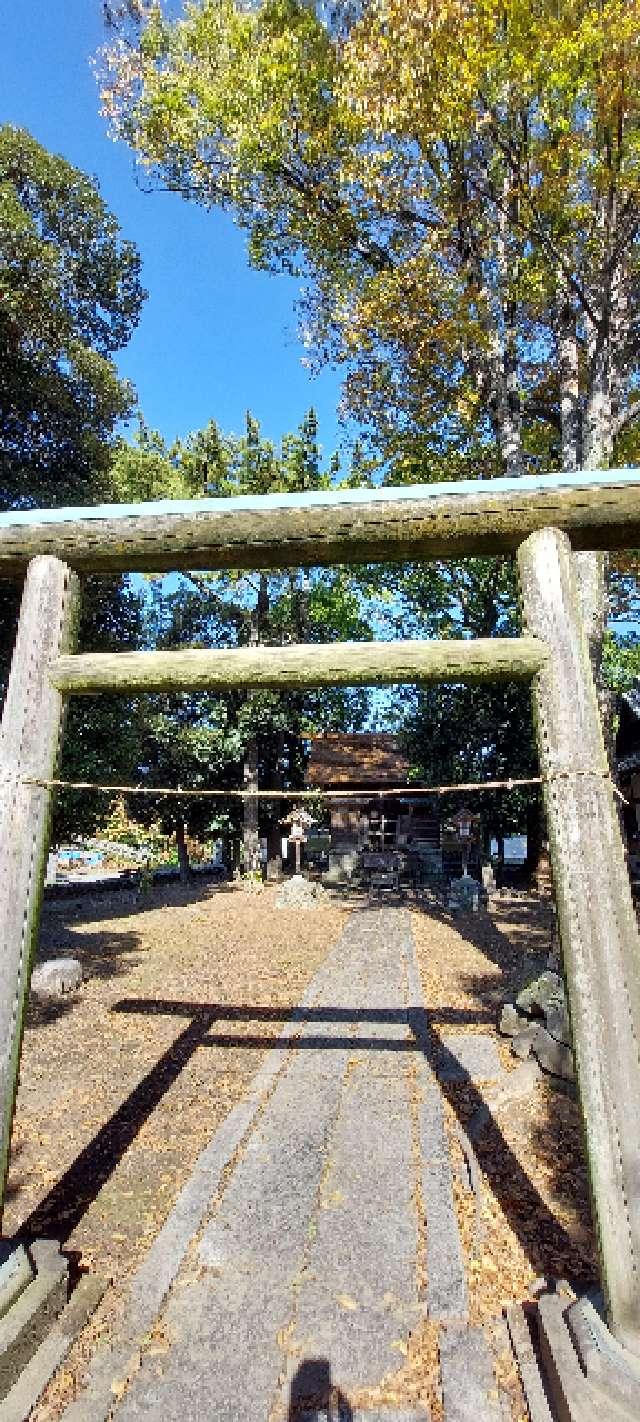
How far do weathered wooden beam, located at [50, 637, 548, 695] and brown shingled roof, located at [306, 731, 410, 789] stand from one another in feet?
64.3

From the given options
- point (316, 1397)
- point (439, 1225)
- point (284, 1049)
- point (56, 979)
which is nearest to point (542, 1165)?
point (439, 1225)

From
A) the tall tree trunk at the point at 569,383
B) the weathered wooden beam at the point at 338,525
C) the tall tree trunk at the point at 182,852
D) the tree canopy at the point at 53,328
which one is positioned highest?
the tree canopy at the point at 53,328

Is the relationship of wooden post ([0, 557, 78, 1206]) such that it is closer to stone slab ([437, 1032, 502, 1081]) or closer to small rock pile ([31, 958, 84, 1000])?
stone slab ([437, 1032, 502, 1081])

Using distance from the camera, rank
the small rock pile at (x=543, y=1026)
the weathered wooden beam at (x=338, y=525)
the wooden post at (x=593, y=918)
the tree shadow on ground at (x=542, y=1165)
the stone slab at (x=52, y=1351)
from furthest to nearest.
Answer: the small rock pile at (x=543, y=1026), the tree shadow on ground at (x=542, y=1165), the weathered wooden beam at (x=338, y=525), the stone slab at (x=52, y=1351), the wooden post at (x=593, y=918)

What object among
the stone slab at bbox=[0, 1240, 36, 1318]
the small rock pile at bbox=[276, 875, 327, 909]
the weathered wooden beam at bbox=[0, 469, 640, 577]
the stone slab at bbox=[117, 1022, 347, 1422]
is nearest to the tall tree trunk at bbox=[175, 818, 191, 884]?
the small rock pile at bbox=[276, 875, 327, 909]

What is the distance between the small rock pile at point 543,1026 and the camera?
5.46m

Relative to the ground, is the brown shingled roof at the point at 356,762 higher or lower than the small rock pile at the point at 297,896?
higher

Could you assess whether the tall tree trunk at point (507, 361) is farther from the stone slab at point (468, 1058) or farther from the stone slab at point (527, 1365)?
the stone slab at point (527, 1365)

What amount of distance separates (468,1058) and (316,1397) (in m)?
3.70

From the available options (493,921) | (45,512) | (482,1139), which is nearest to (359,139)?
(45,512)

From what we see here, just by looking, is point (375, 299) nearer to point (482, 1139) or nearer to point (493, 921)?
point (482, 1139)

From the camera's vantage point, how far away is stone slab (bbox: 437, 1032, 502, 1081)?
5523mm

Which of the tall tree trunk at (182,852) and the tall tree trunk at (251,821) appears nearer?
the tall tree trunk at (251,821)

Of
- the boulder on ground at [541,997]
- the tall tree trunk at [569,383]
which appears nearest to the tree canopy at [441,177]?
the tall tree trunk at [569,383]
